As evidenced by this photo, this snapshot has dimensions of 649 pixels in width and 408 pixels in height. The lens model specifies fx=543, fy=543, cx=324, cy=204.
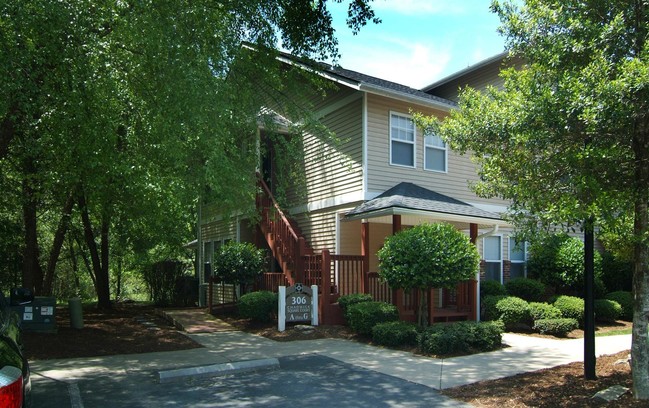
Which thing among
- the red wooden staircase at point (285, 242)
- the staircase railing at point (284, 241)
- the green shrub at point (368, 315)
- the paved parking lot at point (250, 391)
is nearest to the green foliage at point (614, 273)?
the green shrub at point (368, 315)

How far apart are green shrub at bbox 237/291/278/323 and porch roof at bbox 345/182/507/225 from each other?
2852 millimetres

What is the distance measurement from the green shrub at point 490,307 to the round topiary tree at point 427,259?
124 inches

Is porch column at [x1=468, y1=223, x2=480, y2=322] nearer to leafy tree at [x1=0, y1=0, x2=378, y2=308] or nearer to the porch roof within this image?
the porch roof

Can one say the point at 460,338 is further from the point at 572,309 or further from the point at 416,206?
the point at 572,309

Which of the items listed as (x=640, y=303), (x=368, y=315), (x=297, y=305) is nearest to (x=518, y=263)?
(x=368, y=315)

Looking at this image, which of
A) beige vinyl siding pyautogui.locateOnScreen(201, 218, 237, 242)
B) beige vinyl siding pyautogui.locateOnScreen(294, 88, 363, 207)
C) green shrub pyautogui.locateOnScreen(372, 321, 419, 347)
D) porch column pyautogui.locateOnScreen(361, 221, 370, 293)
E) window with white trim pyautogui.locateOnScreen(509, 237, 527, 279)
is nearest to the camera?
green shrub pyautogui.locateOnScreen(372, 321, 419, 347)

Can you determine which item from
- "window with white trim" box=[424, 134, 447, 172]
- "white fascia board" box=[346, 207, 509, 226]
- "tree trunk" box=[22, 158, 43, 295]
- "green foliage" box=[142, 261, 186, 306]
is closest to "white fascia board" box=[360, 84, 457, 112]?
"window with white trim" box=[424, 134, 447, 172]

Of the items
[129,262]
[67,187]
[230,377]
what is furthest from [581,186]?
[129,262]

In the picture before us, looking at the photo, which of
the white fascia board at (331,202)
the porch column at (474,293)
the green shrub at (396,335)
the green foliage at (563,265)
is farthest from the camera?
the green foliage at (563,265)

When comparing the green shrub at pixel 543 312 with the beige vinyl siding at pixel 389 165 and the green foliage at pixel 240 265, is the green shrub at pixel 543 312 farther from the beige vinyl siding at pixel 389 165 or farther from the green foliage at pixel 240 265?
the green foliage at pixel 240 265

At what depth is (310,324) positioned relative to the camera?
12.9 meters

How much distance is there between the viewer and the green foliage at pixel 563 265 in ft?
51.5

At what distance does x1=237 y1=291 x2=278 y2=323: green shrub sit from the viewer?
538 inches

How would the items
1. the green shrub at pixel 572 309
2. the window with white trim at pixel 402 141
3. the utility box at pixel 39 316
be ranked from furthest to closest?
the window with white trim at pixel 402 141
the green shrub at pixel 572 309
the utility box at pixel 39 316
